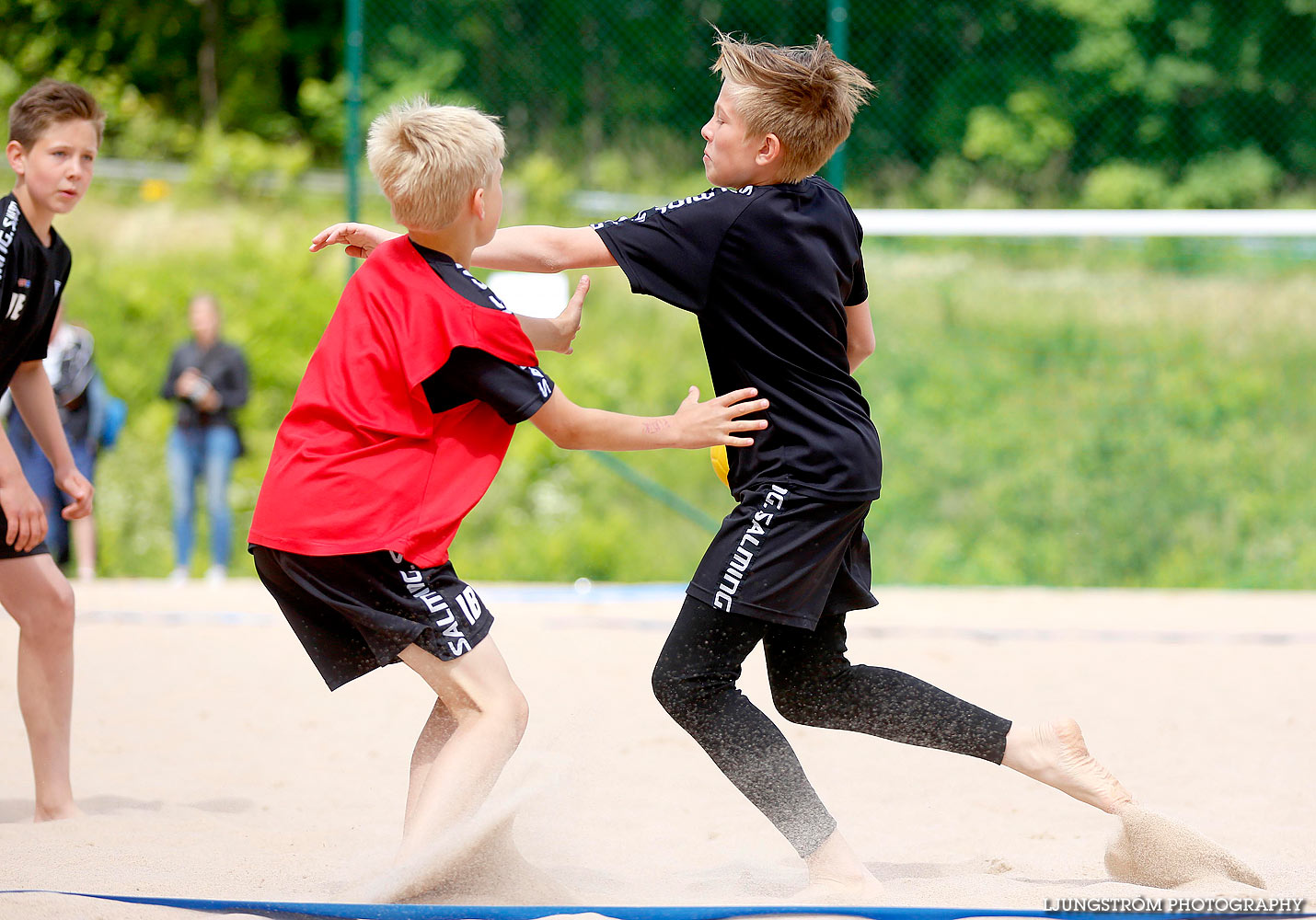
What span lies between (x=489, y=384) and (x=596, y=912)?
104cm

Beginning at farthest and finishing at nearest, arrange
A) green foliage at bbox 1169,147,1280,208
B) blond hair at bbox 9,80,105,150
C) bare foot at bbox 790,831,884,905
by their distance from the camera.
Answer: green foliage at bbox 1169,147,1280,208 → blond hair at bbox 9,80,105,150 → bare foot at bbox 790,831,884,905

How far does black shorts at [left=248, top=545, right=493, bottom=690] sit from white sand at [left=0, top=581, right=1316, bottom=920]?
458 mm

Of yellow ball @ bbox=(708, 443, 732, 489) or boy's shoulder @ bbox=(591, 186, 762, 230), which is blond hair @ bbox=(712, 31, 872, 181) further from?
yellow ball @ bbox=(708, 443, 732, 489)

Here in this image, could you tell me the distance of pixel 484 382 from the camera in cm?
253

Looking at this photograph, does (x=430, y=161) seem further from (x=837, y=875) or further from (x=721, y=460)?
(x=837, y=875)

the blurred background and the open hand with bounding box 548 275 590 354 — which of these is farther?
the blurred background

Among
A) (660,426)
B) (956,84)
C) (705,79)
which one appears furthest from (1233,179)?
(660,426)

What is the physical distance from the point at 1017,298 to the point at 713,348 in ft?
24.2

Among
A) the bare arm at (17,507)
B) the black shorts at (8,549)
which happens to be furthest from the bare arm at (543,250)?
the black shorts at (8,549)

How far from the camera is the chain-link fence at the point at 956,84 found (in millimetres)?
9320

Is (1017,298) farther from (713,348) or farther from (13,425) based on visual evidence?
(713,348)

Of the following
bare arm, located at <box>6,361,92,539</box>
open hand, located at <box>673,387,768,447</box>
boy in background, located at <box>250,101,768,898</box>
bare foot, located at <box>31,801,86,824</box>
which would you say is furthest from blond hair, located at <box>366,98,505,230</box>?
bare foot, located at <box>31,801,86,824</box>

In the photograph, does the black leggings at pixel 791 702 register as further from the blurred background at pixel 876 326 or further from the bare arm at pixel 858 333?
the blurred background at pixel 876 326

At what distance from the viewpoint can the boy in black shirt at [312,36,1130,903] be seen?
269cm
